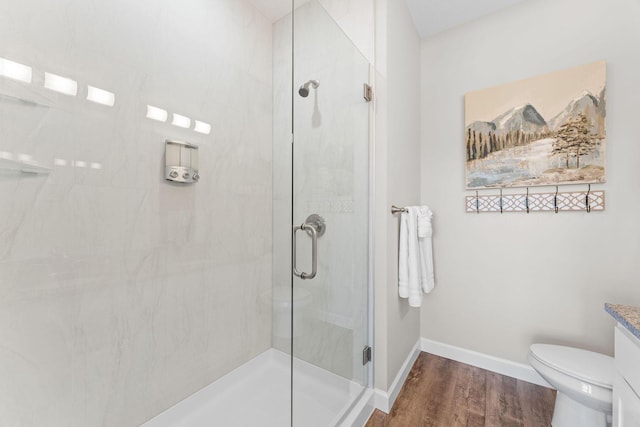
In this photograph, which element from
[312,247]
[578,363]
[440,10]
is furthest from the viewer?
[440,10]

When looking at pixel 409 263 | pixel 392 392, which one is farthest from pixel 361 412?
pixel 409 263

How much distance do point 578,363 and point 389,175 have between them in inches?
50.9

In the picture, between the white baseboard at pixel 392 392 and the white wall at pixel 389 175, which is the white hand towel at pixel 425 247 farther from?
the white baseboard at pixel 392 392

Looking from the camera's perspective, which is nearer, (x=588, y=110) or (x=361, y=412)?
(x=361, y=412)

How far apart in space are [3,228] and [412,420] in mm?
1969

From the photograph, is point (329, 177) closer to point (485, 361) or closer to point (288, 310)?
point (288, 310)

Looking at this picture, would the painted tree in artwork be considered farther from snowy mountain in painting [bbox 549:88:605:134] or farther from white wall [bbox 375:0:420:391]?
white wall [bbox 375:0:420:391]

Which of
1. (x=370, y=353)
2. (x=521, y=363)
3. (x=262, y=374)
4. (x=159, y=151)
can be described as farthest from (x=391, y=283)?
(x=159, y=151)

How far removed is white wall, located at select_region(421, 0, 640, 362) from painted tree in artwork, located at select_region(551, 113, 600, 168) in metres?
0.09

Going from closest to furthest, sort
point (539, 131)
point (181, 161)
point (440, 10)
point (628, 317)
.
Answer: point (628, 317)
point (181, 161)
point (539, 131)
point (440, 10)

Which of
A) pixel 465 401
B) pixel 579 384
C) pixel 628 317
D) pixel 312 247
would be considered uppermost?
pixel 312 247

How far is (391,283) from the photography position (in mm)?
1606

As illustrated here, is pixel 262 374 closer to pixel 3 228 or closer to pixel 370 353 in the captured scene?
pixel 370 353

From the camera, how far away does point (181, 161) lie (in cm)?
144
